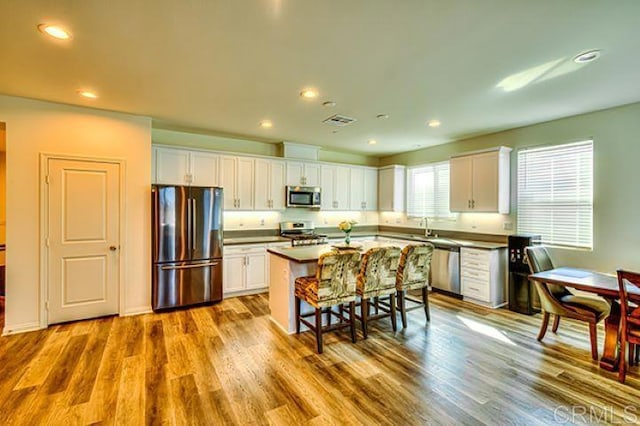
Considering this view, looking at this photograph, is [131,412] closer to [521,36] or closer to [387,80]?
[387,80]

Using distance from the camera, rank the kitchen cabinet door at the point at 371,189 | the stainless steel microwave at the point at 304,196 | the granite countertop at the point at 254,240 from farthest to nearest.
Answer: the kitchen cabinet door at the point at 371,189, the stainless steel microwave at the point at 304,196, the granite countertop at the point at 254,240

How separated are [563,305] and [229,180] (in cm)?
496

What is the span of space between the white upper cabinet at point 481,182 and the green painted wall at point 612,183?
2.38ft

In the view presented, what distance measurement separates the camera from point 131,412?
221cm

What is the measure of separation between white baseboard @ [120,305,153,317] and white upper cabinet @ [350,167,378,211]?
435 centimetres

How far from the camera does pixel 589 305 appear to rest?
310 cm

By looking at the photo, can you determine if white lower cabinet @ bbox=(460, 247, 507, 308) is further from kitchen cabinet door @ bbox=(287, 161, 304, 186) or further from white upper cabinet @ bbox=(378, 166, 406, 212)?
kitchen cabinet door @ bbox=(287, 161, 304, 186)

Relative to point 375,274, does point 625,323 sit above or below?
below

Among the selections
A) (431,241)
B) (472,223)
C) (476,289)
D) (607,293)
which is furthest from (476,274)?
(607,293)

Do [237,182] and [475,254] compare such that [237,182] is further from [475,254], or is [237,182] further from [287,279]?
[475,254]

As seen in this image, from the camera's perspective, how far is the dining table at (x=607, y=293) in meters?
2.67

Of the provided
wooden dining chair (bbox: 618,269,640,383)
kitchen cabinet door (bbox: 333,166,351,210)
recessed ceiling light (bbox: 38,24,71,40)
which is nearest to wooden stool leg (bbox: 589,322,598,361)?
wooden dining chair (bbox: 618,269,640,383)

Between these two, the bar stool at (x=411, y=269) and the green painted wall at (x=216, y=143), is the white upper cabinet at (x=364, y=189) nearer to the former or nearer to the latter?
the green painted wall at (x=216, y=143)

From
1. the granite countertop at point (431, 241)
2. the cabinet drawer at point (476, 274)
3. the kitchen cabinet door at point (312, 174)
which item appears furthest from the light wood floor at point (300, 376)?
the kitchen cabinet door at point (312, 174)
